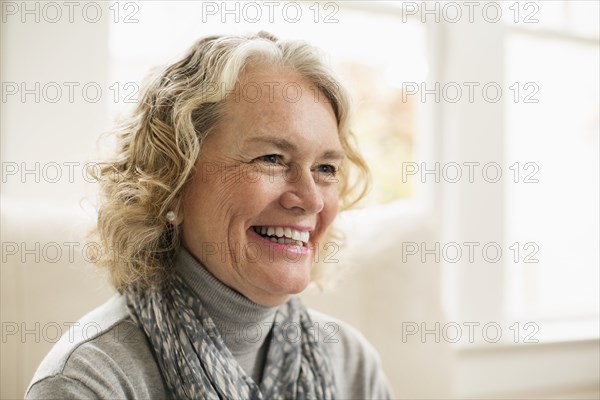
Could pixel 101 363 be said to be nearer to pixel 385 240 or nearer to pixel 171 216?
pixel 171 216

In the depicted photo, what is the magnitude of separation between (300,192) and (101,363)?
0.47 m

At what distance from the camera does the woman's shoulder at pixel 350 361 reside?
1.38 meters

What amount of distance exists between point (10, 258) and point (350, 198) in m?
0.80

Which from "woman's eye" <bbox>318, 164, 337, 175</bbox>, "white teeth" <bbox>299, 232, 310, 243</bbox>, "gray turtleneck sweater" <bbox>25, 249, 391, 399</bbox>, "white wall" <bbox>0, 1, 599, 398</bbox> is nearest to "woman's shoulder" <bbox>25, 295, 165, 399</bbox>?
"gray turtleneck sweater" <bbox>25, 249, 391, 399</bbox>

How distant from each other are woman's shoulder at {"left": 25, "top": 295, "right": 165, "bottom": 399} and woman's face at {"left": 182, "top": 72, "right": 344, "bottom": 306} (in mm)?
196

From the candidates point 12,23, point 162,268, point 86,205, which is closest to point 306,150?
point 162,268

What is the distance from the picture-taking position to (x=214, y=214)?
1116mm

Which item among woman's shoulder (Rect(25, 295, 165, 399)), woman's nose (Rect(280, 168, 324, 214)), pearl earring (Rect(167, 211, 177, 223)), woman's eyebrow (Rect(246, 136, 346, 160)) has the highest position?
woman's eyebrow (Rect(246, 136, 346, 160))

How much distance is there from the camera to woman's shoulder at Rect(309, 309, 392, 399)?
1.38 meters

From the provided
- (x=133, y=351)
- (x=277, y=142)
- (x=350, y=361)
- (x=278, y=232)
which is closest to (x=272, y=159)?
(x=277, y=142)

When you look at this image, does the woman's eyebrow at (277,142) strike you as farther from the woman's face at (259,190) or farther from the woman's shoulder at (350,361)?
the woman's shoulder at (350,361)

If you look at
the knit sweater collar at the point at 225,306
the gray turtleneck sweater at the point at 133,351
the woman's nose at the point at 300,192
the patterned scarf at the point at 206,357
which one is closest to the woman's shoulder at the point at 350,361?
the gray turtleneck sweater at the point at 133,351

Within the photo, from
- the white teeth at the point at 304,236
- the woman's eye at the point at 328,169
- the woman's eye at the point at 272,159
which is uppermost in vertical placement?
the woman's eye at the point at 272,159

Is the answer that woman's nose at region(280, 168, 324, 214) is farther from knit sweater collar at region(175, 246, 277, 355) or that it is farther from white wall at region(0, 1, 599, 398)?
white wall at region(0, 1, 599, 398)
